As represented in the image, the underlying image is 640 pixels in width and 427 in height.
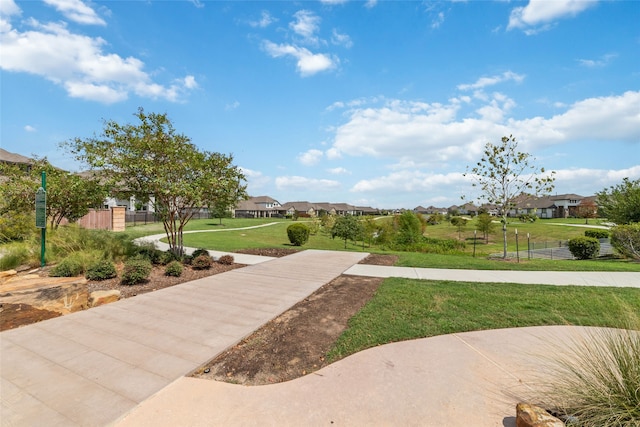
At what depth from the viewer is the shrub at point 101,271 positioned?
744cm

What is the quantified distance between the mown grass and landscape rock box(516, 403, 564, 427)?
179 cm

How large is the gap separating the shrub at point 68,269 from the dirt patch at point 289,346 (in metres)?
6.52

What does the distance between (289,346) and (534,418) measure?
2.85 metres

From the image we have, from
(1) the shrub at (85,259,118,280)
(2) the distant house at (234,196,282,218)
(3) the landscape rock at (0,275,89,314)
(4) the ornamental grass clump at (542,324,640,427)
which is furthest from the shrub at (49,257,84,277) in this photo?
(2) the distant house at (234,196,282,218)

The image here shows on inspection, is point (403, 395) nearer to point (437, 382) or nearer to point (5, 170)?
point (437, 382)

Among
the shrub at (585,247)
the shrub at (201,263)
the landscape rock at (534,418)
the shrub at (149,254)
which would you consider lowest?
the shrub at (585,247)

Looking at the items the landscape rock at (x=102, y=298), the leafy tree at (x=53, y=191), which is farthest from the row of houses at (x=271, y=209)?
the landscape rock at (x=102, y=298)

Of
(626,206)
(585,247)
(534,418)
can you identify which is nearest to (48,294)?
(534,418)

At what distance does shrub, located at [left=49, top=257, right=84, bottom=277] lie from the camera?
298 inches

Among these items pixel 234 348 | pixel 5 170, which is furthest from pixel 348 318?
pixel 5 170

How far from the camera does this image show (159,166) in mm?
8984

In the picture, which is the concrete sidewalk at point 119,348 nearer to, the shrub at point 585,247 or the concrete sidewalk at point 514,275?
the concrete sidewalk at point 514,275

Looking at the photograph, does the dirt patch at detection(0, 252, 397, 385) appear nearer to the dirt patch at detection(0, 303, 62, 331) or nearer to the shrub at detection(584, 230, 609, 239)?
the dirt patch at detection(0, 303, 62, 331)

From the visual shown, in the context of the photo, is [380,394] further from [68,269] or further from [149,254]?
[149,254]
